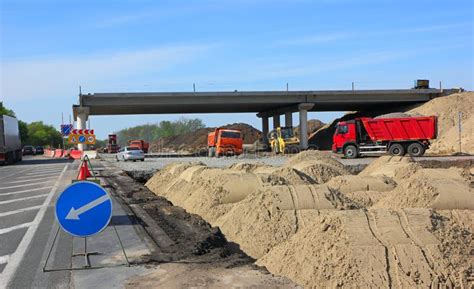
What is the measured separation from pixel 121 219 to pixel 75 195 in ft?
13.5

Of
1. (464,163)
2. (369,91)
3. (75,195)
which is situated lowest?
(464,163)

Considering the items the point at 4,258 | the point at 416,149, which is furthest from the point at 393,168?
the point at 416,149

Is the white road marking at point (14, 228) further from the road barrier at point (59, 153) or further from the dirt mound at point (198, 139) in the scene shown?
the dirt mound at point (198, 139)

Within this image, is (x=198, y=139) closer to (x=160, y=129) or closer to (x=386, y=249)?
(x=160, y=129)

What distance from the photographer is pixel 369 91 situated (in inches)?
2308

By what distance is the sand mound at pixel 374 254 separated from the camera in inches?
232

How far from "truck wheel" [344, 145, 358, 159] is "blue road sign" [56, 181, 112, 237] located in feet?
110

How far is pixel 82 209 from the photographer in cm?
666

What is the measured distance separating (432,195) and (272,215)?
3293 mm

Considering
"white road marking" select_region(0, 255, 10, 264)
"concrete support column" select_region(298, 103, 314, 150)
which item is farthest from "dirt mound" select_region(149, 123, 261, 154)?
"white road marking" select_region(0, 255, 10, 264)

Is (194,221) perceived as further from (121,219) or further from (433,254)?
(433,254)

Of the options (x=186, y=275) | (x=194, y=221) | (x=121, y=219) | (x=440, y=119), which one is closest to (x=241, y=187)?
(x=194, y=221)

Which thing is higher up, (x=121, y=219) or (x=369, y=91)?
(x=369, y=91)

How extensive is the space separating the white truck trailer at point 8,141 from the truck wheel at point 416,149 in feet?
100
